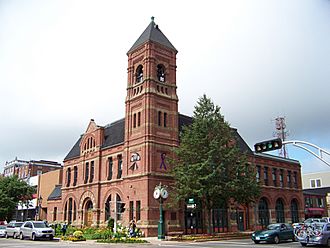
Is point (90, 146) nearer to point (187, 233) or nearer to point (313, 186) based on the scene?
point (187, 233)

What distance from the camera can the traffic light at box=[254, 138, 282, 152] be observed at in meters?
19.7

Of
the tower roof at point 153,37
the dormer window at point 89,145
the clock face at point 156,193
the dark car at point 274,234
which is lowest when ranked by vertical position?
the dark car at point 274,234

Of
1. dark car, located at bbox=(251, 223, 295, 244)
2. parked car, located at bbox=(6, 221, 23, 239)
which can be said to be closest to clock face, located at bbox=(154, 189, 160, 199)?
dark car, located at bbox=(251, 223, 295, 244)

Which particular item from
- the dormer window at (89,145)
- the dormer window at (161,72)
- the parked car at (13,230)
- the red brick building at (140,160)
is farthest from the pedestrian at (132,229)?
the dormer window at (161,72)

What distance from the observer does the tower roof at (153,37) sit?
43338mm

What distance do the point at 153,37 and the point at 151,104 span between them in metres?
7.92

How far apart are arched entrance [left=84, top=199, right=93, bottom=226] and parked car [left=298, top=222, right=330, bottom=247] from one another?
1116 inches

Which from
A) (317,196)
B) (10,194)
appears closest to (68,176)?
(10,194)

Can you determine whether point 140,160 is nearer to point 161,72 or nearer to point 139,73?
point 139,73

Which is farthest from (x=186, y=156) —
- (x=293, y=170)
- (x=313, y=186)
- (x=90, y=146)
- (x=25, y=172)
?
(x=25, y=172)

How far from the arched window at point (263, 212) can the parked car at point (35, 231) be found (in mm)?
28606

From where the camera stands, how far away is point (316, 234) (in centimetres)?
2517

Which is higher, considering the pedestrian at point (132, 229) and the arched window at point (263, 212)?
the arched window at point (263, 212)

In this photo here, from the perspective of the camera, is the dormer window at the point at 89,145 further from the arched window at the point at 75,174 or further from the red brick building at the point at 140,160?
the arched window at the point at 75,174
